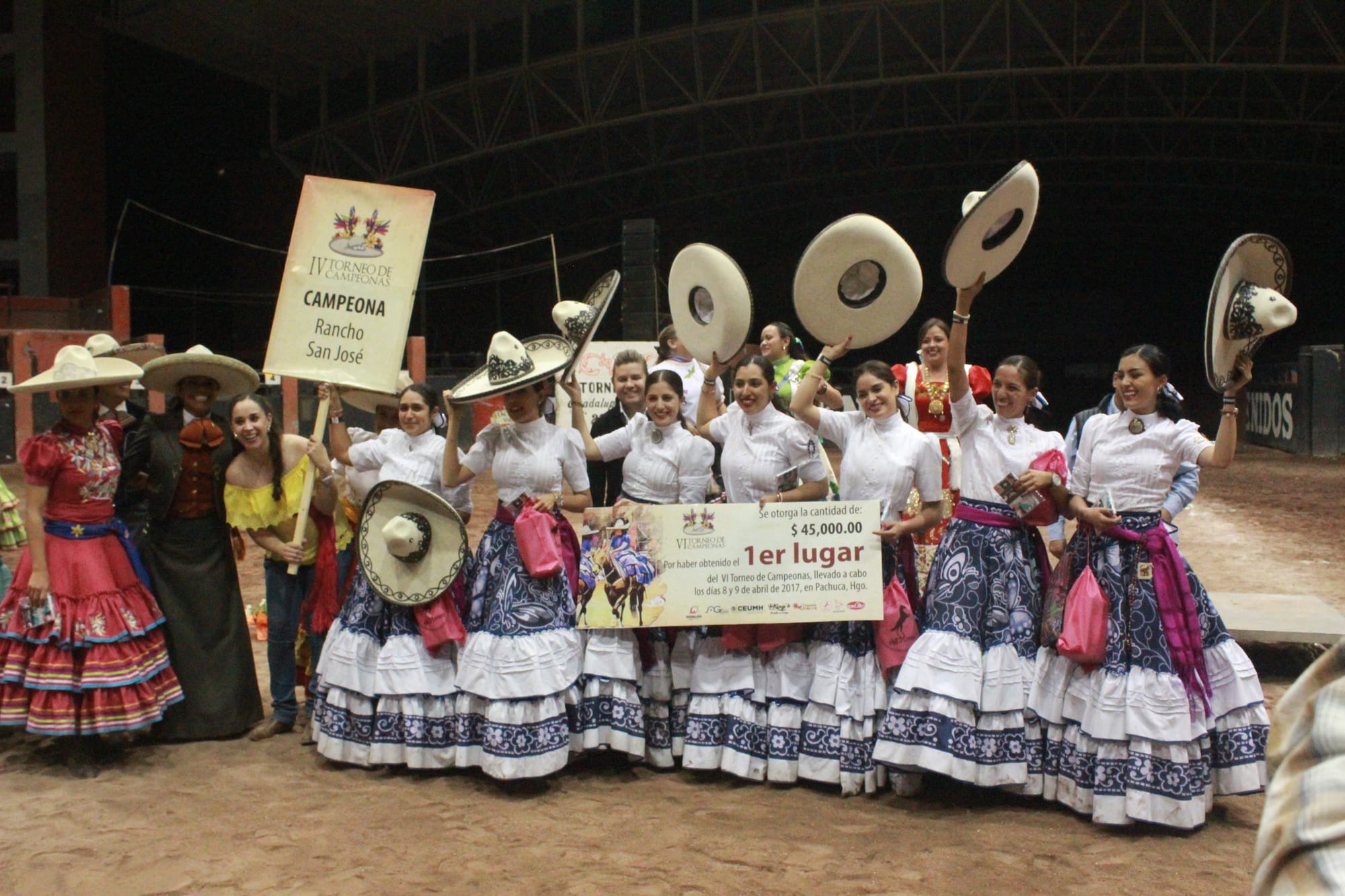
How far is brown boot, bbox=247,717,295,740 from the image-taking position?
5.00m

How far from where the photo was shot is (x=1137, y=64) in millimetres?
16281

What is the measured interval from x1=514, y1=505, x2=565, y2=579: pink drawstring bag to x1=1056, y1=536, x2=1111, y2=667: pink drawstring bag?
184cm

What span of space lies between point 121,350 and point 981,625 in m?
4.14

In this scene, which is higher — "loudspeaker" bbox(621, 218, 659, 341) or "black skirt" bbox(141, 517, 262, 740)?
"loudspeaker" bbox(621, 218, 659, 341)

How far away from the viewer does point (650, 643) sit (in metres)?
4.57

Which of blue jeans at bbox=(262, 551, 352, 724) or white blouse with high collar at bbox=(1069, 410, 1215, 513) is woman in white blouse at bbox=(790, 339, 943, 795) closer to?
white blouse with high collar at bbox=(1069, 410, 1215, 513)

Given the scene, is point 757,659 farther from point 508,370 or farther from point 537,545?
point 508,370

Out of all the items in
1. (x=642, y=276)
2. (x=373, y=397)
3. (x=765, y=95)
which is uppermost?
(x=765, y=95)

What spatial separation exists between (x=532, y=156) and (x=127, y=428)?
17215 mm

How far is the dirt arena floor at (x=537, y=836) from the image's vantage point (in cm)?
344

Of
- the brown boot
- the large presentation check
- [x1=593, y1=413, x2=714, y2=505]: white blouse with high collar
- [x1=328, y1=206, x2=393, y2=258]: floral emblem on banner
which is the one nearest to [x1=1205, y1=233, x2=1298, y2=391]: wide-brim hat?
the large presentation check

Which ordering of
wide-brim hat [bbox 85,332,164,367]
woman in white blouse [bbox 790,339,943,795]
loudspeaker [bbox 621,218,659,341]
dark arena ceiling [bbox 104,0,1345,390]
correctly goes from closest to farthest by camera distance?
woman in white blouse [bbox 790,339,943,795] → wide-brim hat [bbox 85,332,164,367] → loudspeaker [bbox 621,218,659,341] → dark arena ceiling [bbox 104,0,1345,390]

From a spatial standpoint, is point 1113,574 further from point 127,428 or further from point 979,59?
point 979,59

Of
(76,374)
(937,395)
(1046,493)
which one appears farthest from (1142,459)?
(76,374)
